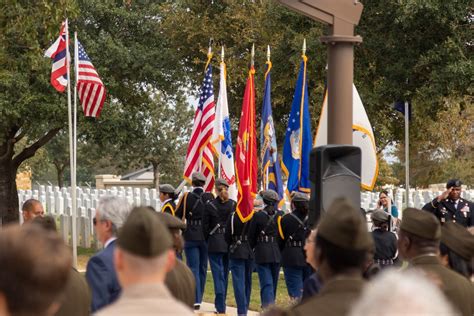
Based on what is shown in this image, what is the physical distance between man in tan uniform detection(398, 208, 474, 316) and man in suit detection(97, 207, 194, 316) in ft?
6.92

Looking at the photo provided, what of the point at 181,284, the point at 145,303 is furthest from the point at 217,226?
the point at 145,303

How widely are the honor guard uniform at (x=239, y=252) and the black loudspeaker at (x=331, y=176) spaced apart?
6584mm

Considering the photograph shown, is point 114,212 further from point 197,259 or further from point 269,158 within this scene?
point 269,158

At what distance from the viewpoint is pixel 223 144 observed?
1916 cm

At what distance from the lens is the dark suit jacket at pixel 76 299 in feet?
20.2

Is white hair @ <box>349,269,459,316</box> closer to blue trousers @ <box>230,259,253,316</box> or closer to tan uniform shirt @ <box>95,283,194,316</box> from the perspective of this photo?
tan uniform shirt @ <box>95,283,194,316</box>

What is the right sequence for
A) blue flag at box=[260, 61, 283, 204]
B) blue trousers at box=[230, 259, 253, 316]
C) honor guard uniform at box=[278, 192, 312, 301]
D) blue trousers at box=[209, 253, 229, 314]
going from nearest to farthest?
1. honor guard uniform at box=[278, 192, 312, 301]
2. blue trousers at box=[230, 259, 253, 316]
3. blue trousers at box=[209, 253, 229, 314]
4. blue flag at box=[260, 61, 283, 204]

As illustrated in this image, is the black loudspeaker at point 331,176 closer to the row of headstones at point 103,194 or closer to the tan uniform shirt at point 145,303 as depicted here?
the tan uniform shirt at point 145,303

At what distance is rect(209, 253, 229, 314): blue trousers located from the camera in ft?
54.0

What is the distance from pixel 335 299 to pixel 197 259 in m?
13.1

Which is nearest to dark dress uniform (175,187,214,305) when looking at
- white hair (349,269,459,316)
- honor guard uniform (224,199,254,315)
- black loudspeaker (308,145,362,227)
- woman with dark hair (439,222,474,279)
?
honor guard uniform (224,199,254,315)

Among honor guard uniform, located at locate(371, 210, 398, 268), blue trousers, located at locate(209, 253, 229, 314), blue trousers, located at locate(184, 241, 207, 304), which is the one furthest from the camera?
blue trousers, located at locate(184, 241, 207, 304)

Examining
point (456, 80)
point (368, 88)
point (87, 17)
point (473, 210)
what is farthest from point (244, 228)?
point (87, 17)

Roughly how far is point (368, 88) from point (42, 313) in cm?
2449
